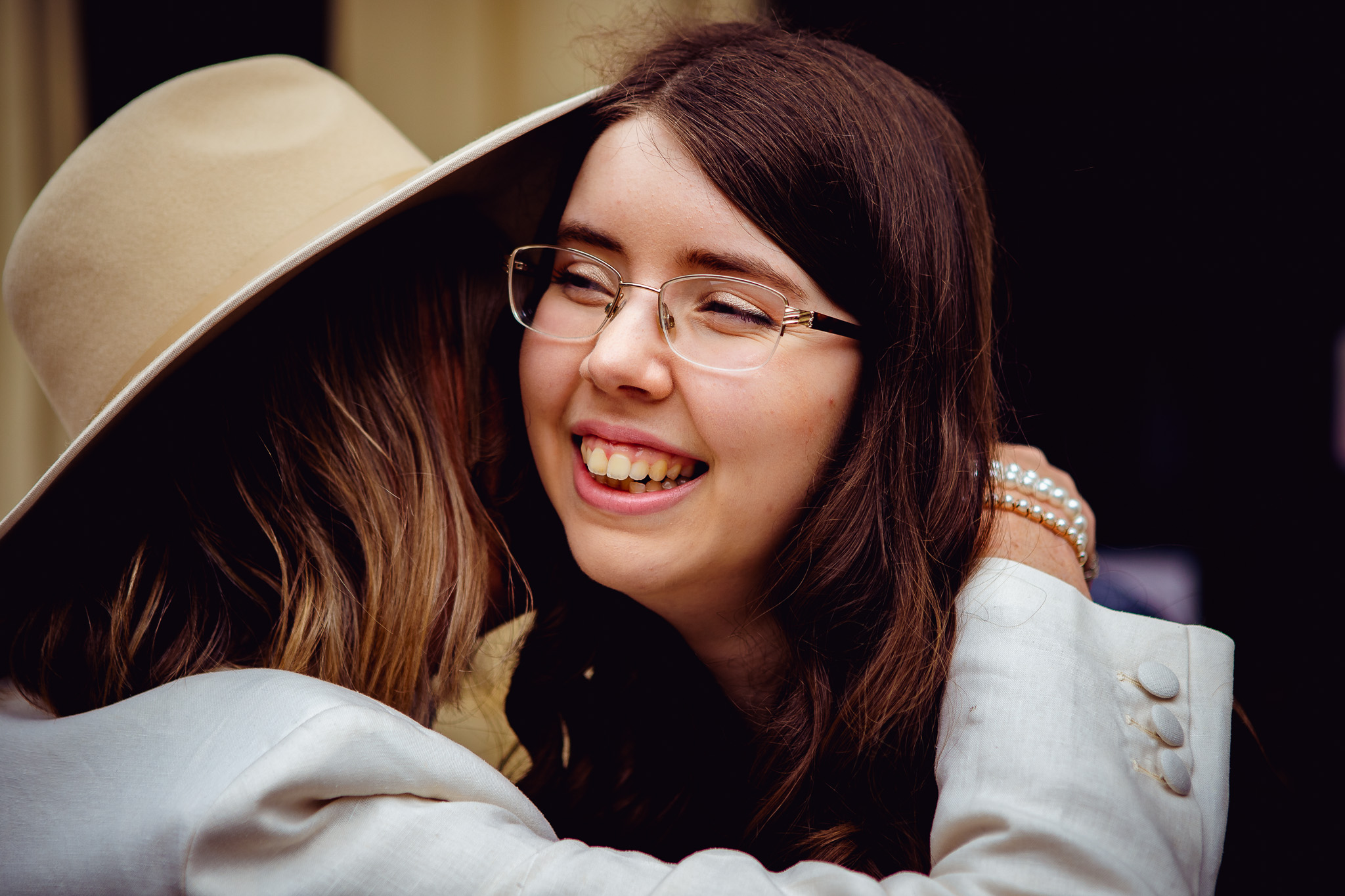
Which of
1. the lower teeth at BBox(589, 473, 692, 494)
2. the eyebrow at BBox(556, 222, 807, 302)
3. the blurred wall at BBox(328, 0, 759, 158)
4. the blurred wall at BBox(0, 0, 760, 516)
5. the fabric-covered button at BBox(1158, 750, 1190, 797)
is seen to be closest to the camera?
the fabric-covered button at BBox(1158, 750, 1190, 797)

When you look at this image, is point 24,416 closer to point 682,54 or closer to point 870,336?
point 682,54

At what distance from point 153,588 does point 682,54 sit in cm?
109

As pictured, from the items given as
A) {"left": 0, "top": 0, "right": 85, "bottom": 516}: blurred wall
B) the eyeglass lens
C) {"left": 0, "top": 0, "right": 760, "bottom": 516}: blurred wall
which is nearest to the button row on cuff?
the eyeglass lens

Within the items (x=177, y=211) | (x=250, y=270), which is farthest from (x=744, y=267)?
(x=177, y=211)

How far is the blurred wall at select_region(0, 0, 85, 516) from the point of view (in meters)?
2.74

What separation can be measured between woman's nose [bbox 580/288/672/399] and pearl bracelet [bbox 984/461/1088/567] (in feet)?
1.62

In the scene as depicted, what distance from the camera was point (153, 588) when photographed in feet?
4.27

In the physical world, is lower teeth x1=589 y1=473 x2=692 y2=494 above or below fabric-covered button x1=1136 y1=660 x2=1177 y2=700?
above

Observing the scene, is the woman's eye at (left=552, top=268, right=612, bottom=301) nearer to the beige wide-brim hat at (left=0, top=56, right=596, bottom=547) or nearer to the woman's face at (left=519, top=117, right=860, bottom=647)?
the woman's face at (left=519, top=117, right=860, bottom=647)

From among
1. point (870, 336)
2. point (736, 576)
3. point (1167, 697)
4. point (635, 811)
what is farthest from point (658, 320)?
point (635, 811)

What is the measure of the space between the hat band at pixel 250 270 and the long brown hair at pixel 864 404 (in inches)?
15.2

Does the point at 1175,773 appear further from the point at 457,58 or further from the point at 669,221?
the point at 457,58

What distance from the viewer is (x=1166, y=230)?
2861 millimetres

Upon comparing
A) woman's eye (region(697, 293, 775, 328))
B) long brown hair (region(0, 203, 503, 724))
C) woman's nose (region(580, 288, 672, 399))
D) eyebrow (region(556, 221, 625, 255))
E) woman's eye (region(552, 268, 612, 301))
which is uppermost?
eyebrow (region(556, 221, 625, 255))
